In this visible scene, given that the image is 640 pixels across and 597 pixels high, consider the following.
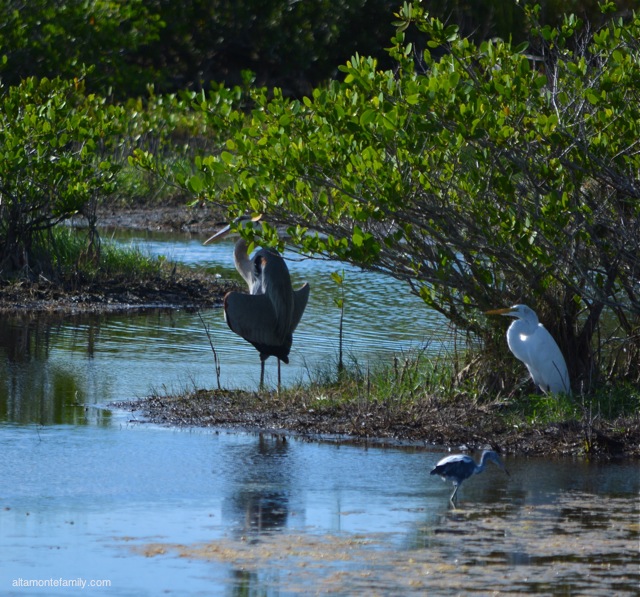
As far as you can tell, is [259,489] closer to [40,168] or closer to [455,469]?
[455,469]

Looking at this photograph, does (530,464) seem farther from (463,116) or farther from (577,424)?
(463,116)

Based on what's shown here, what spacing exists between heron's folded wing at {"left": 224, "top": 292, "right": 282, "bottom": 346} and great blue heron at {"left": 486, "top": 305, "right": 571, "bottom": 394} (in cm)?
225

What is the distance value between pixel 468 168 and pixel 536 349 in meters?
1.35

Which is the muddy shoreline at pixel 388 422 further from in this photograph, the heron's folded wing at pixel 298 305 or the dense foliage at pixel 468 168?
the heron's folded wing at pixel 298 305

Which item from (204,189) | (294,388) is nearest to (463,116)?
(204,189)

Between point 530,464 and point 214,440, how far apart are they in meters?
2.10

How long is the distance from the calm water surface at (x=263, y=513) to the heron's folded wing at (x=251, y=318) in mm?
402

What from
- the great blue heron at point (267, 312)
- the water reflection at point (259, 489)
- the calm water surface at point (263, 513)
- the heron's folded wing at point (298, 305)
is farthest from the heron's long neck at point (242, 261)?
the water reflection at point (259, 489)

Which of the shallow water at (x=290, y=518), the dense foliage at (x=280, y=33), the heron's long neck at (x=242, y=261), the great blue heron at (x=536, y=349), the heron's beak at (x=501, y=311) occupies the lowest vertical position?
the shallow water at (x=290, y=518)

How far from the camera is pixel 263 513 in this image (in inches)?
278

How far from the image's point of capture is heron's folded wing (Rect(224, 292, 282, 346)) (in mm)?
10680

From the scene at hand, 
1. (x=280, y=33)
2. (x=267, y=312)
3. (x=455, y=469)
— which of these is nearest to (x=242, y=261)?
(x=267, y=312)

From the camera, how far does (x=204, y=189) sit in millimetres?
9312

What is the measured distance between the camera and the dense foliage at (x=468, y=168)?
28.2 feet
